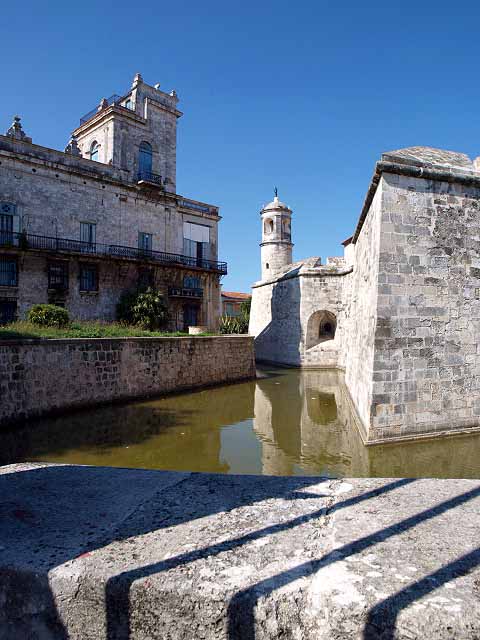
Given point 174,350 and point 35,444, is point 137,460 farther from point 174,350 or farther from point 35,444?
point 174,350

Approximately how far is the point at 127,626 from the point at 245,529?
21.0 inches

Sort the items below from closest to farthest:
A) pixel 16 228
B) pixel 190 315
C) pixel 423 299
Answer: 1. pixel 423 299
2. pixel 16 228
3. pixel 190 315

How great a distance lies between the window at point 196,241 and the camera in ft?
76.9

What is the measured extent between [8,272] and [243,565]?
18.6 metres

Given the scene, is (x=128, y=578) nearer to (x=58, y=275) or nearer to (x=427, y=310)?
(x=427, y=310)

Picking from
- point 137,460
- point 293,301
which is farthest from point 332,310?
point 137,460

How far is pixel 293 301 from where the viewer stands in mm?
21094

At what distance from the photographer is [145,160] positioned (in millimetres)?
22359

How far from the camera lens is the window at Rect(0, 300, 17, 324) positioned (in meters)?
16.8

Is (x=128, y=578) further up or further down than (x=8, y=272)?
further down

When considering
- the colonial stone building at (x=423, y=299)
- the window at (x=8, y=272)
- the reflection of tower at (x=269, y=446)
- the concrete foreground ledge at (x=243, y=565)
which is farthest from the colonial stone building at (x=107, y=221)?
the concrete foreground ledge at (x=243, y=565)

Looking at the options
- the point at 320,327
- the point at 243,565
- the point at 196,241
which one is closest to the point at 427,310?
the point at 243,565

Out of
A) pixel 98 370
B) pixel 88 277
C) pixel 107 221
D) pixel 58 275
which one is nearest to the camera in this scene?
pixel 98 370

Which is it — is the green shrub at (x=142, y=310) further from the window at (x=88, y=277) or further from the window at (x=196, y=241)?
the window at (x=196, y=241)
